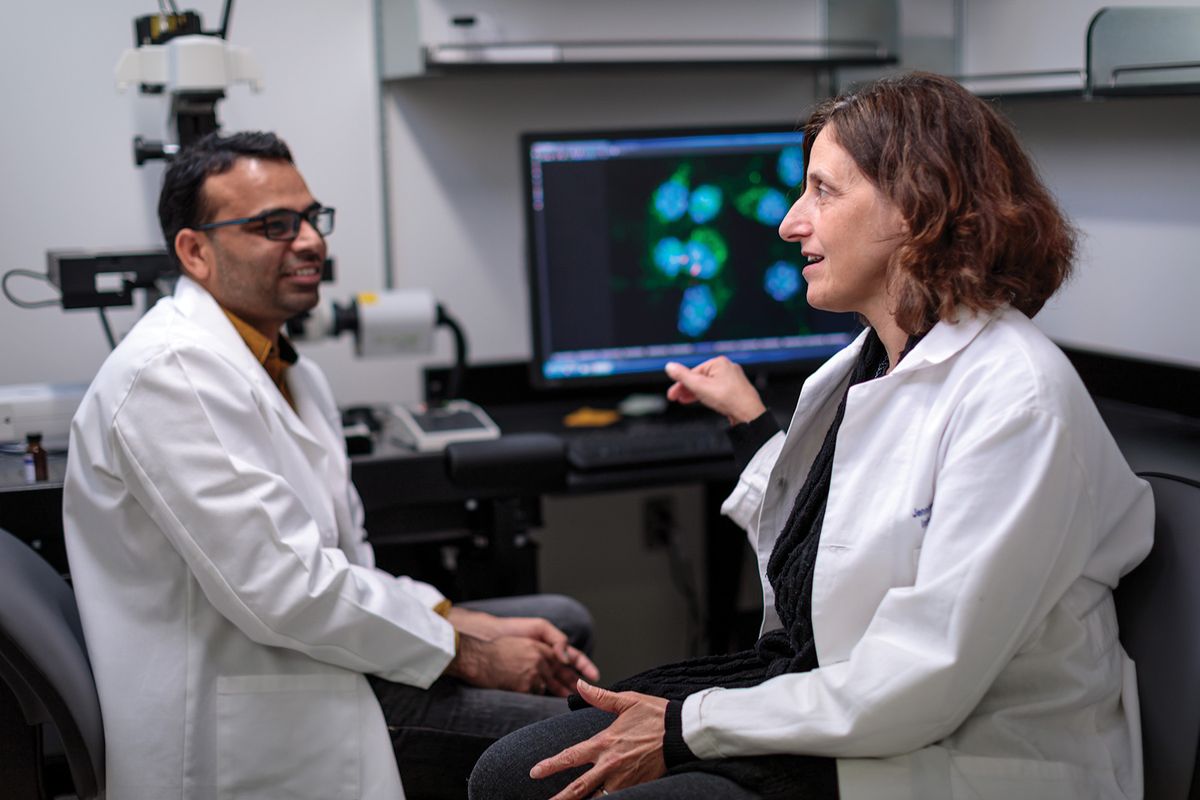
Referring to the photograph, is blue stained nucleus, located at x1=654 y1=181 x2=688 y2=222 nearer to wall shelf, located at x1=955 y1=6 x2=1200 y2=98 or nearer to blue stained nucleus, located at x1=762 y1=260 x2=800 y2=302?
blue stained nucleus, located at x1=762 y1=260 x2=800 y2=302

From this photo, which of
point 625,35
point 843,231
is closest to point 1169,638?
point 843,231

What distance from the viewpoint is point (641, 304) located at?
240 cm

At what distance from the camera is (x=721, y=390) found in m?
1.69

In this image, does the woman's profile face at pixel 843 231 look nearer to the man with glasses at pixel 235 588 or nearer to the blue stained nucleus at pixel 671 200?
the man with glasses at pixel 235 588

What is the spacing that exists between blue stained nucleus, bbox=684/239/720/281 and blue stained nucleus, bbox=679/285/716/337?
0.03 metres

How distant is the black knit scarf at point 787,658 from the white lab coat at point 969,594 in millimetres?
29

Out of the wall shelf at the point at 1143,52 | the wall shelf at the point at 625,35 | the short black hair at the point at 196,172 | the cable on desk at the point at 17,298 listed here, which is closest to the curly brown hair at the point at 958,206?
the wall shelf at the point at 1143,52

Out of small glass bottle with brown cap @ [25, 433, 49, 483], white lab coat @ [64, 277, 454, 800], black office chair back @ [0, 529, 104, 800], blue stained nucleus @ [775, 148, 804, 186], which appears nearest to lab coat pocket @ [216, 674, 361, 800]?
white lab coat @ [64, 277, 454, 800]

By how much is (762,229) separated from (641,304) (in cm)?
28

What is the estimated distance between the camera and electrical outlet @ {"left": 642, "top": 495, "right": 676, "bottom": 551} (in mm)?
2844

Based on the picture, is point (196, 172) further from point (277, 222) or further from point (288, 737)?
point (288, 737)

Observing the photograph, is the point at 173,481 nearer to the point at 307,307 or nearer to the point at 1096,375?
the point at 307,307

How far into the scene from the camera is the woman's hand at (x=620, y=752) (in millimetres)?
1298

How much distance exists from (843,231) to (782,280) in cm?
113
